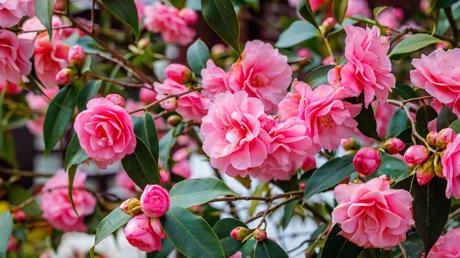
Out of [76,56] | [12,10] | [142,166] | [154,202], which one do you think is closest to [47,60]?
[76,56]

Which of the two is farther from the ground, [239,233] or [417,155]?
[417,155]

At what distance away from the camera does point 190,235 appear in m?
0.63

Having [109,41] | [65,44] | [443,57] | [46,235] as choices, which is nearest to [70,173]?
[65,44]

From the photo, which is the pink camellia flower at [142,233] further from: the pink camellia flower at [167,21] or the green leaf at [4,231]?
the pink camellia flower at [167,21]

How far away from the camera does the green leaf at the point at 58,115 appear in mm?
884

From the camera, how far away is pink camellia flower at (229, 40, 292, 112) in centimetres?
72

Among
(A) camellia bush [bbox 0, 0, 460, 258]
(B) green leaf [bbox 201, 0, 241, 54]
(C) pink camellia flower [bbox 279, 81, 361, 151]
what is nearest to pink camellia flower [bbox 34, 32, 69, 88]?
(A) camellia bush [bbox 0, 0, 460, 258]

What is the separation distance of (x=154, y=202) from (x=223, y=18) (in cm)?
23

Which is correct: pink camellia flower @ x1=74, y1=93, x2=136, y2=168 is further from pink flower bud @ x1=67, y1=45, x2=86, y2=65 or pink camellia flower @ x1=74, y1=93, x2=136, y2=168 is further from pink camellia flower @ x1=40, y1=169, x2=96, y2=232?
pink camellia flower @ x1=40, y1=169, x2=96, y2=232

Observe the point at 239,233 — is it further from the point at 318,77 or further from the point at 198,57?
the point at 198,57

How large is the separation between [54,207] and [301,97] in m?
0.65

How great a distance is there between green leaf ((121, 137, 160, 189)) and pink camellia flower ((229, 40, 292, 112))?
121 millimetres

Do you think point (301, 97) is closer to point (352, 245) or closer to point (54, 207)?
point (352, 245)

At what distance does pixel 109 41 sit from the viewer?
5.12 ft
